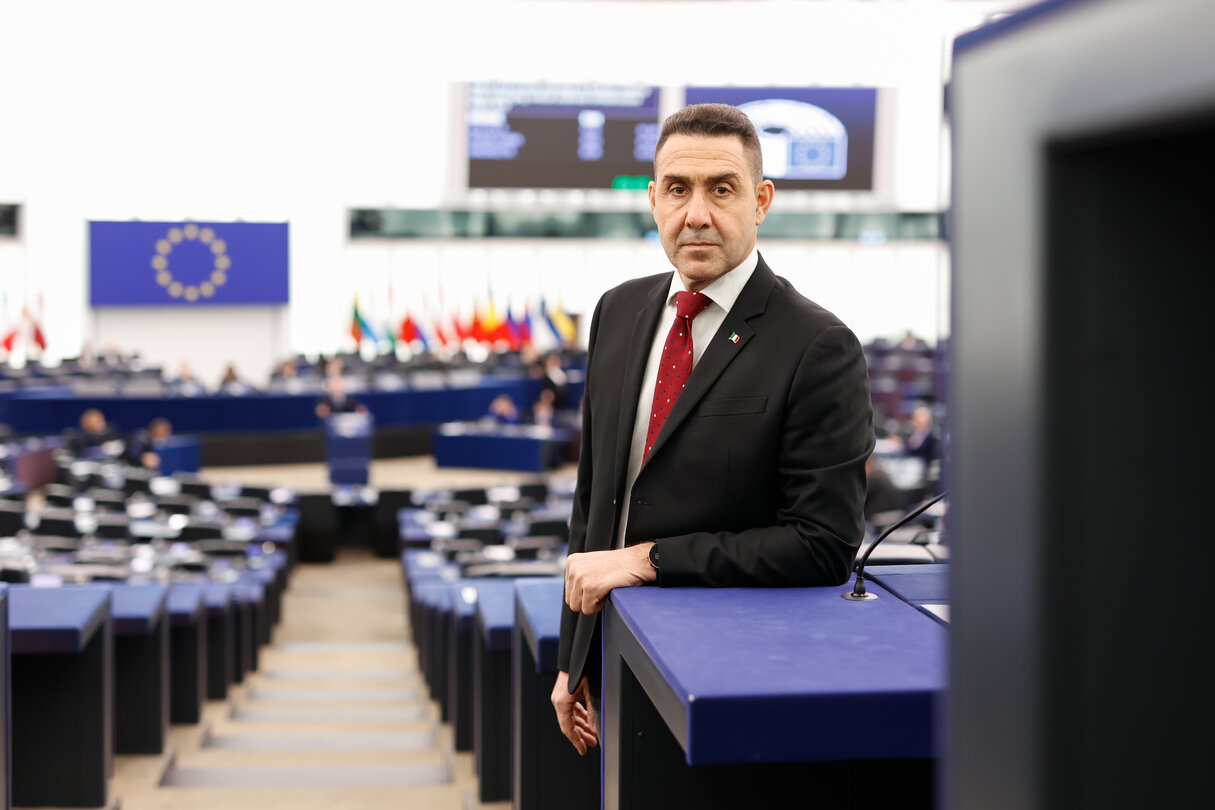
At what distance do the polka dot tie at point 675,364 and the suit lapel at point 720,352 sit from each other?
0.04 m

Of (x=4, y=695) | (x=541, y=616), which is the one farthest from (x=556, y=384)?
(x=4, y=695)

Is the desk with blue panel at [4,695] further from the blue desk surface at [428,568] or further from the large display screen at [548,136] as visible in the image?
the large display screen at [548,136]

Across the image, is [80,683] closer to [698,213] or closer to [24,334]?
[698,213]

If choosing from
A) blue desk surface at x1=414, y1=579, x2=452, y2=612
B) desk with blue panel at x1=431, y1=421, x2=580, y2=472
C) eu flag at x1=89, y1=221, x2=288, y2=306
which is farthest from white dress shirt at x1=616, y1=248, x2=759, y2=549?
eu flag at x1=89, y1=221, x2=288, y2=306

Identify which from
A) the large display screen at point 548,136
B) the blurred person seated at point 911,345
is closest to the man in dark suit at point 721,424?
the large display screen at point 548,136

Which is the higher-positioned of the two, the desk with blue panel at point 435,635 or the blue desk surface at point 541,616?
the blue desk surface at point 541,616

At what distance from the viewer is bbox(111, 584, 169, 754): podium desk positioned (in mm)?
4473

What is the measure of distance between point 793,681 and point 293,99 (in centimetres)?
2632

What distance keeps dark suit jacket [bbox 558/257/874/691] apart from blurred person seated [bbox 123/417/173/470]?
12491 mm

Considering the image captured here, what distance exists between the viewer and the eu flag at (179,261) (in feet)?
77.7

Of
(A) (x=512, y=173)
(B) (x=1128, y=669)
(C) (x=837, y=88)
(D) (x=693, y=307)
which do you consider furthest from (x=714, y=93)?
(B) (x=1128, y=669)

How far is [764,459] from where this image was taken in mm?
1601

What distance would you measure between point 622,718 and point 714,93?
1934 cm

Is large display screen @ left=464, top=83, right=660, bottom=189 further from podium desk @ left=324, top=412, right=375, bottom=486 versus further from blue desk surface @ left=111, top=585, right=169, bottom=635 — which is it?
blue desk surface @ left=111, top=585, right=169, bottom=635
